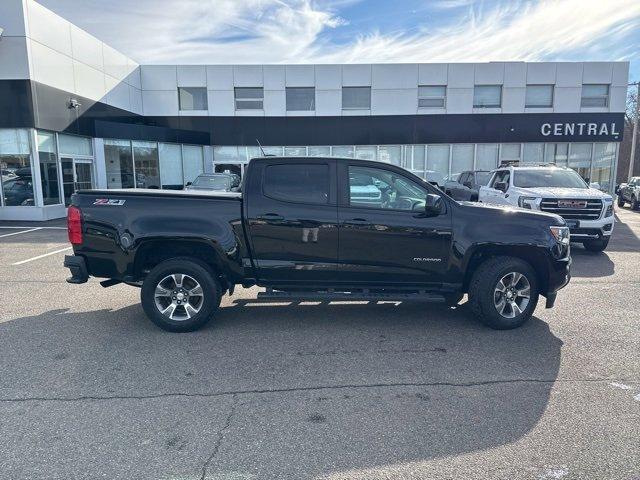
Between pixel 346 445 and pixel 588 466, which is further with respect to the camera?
pixel 346 445

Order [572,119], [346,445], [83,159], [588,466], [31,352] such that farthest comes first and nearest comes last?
[572,119], [83,159], [31,352], [346,445], [588,466]

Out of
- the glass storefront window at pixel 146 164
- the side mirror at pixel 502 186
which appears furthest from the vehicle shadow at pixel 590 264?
the glass storefront window at pixel 146 164

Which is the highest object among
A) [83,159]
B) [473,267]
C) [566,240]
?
[83,159]

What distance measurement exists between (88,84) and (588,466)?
66.2ft

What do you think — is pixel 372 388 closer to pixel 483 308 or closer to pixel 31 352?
pixel 483 308

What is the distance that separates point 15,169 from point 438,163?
1904 centimetres

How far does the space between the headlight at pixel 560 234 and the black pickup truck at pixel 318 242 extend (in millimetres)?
15

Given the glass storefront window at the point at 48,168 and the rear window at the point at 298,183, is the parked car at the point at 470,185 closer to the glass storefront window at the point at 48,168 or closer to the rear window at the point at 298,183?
the rear window at the point at 298,183

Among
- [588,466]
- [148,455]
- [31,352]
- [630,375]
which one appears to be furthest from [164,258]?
[630,375]

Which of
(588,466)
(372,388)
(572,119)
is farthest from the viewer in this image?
(572,119)

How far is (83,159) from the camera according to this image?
57.0 feet

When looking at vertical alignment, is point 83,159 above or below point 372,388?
above

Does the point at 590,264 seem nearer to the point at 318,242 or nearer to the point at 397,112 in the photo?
the point at 318,242

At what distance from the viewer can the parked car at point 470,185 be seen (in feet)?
49.3
